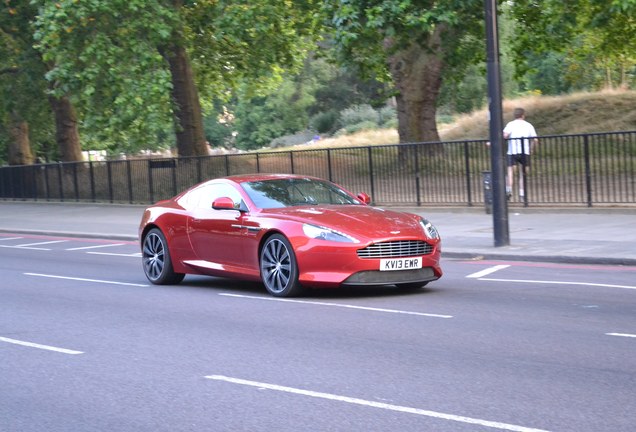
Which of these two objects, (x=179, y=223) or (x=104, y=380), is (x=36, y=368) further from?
(x=179, y=223)

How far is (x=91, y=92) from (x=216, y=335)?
20139 millimetres

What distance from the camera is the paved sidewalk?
49.0 feet

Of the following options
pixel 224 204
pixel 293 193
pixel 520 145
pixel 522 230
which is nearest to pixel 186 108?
pixel 520 145

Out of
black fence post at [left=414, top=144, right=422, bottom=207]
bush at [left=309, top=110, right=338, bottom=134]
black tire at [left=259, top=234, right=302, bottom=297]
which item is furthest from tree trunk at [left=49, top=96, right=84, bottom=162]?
bush at [left=309, top=110, right=338, bottom=134]

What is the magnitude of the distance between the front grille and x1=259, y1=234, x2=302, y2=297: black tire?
2.88ft

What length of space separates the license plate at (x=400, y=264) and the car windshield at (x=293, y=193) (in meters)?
1.74

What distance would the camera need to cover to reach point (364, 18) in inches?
944

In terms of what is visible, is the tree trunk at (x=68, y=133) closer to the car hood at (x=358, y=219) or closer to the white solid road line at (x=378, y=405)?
the car hood at (x=358, y=219)

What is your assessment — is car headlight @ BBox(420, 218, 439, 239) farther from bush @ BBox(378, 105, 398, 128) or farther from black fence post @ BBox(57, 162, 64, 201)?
bush @ BBox(378, 105, 398, 128)

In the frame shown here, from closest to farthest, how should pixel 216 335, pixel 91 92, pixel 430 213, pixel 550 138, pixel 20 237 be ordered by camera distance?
1. pixel 216 335
2. pixel 550 138
3. pixel 430 213
4. pixel 20 237
5. pixel 91 92

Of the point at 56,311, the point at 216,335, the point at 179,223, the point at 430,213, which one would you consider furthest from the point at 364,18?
the point at 216,335

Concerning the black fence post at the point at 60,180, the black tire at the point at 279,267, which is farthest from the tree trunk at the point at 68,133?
the black tire at the point at 279,267

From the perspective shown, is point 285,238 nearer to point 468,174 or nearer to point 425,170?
point 468,174

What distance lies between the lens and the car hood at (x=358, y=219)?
11.4 m
